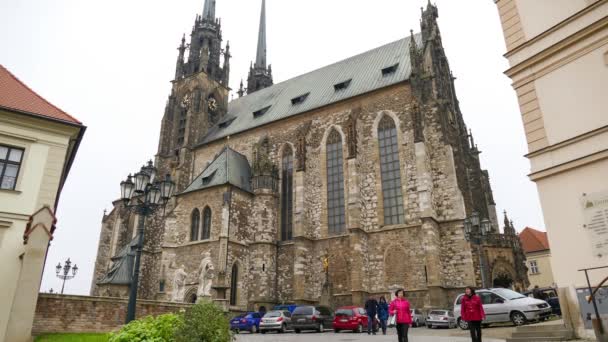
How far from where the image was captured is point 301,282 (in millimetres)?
24375

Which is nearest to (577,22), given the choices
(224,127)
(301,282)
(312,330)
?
(312,330)

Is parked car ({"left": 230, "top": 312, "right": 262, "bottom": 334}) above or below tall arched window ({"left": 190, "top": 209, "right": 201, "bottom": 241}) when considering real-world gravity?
below

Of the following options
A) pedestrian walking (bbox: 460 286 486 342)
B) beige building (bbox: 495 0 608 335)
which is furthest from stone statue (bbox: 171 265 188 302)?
beige building (bbox: 495 0 608 335)

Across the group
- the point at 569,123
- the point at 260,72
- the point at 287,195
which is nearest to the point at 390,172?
Answer: the point at 287,195

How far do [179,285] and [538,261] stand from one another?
39.7 m

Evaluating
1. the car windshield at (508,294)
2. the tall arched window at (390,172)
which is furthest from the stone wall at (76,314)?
the tall arched window at (390,172)

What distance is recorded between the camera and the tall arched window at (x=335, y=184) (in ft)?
84.4

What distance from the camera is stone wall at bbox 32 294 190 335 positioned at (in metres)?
13.2

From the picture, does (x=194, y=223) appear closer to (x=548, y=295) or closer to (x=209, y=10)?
(x=548, y=295)

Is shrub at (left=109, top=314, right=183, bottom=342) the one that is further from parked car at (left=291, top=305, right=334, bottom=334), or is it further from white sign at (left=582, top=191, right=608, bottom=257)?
parked car at (left=291, top=305, right=334, bottom=334)

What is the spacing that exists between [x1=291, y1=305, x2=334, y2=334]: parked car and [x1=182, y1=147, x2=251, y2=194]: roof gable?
1020cm

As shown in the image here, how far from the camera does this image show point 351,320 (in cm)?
1706

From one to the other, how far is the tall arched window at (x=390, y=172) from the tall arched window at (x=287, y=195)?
680 cm

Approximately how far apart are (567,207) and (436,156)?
14.8 metres
